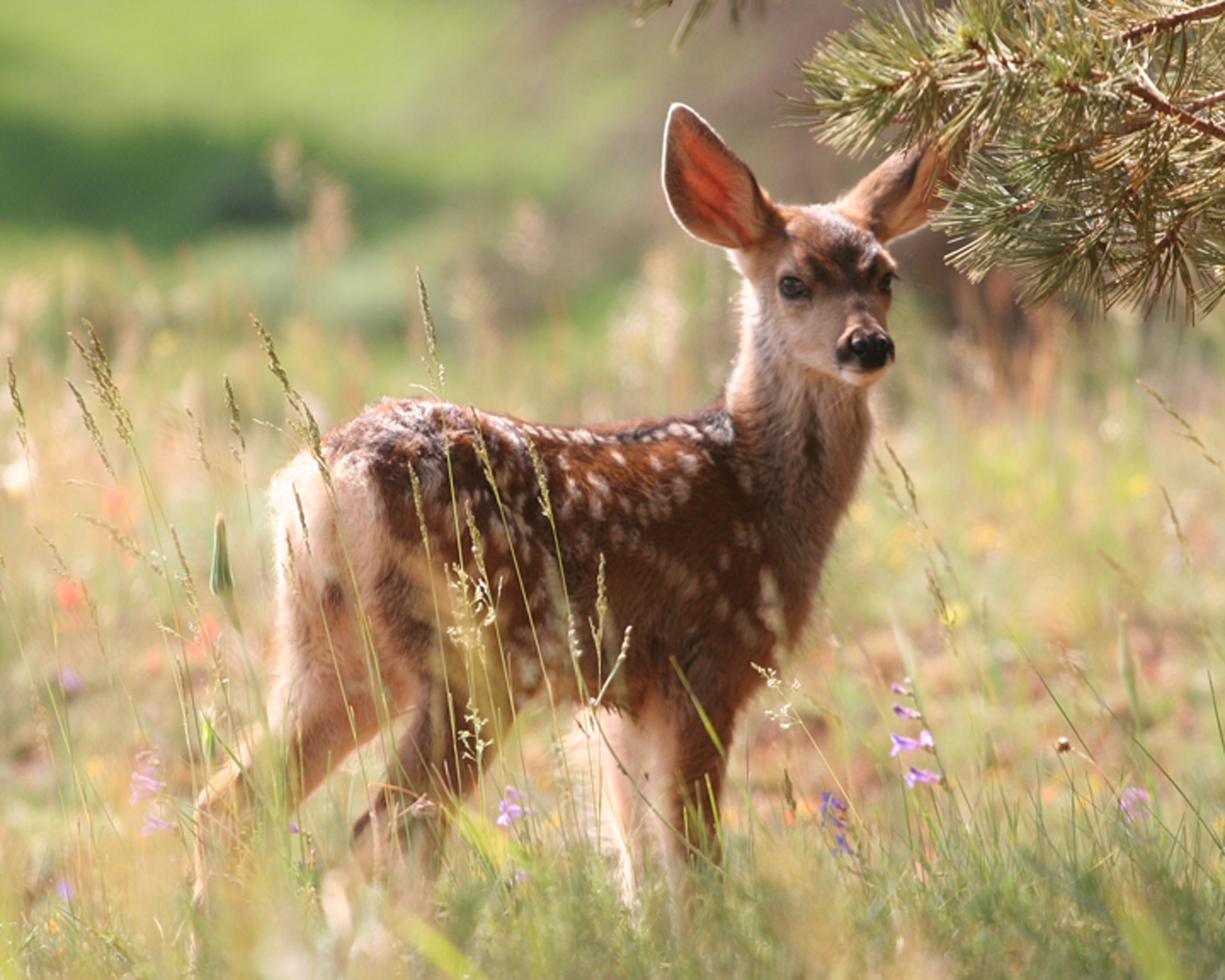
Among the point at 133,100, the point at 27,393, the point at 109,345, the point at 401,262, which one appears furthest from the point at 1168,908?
the point at 133,100

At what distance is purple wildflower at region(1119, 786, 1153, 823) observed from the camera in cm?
265

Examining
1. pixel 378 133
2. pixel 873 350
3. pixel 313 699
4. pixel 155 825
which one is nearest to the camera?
pixel 155 825

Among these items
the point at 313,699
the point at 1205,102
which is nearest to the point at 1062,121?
the point at 1205,102

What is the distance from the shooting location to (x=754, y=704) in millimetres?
4848

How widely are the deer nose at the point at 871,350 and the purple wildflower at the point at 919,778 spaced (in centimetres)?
105

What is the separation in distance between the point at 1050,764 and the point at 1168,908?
2331 mm

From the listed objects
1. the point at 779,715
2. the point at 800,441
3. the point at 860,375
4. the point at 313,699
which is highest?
the point at 860,375

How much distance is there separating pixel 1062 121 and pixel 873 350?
3.69 feet

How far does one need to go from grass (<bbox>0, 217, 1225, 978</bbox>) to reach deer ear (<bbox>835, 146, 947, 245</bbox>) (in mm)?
756

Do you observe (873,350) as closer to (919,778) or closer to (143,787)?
(919,778)

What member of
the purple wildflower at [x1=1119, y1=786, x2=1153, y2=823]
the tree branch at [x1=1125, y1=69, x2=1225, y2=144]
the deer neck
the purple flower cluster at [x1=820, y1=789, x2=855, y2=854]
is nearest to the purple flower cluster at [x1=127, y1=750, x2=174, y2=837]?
the purple flower cluster at [x1=820, y1=789, x2=855, y2=854]

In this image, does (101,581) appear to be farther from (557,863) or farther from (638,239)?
(638,239)

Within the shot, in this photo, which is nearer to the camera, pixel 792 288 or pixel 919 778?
pixel 919 778

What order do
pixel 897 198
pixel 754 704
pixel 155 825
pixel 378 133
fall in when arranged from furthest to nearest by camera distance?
pixel 378 133
pixel 754 704
pixel 897 198
pixel 155 825
